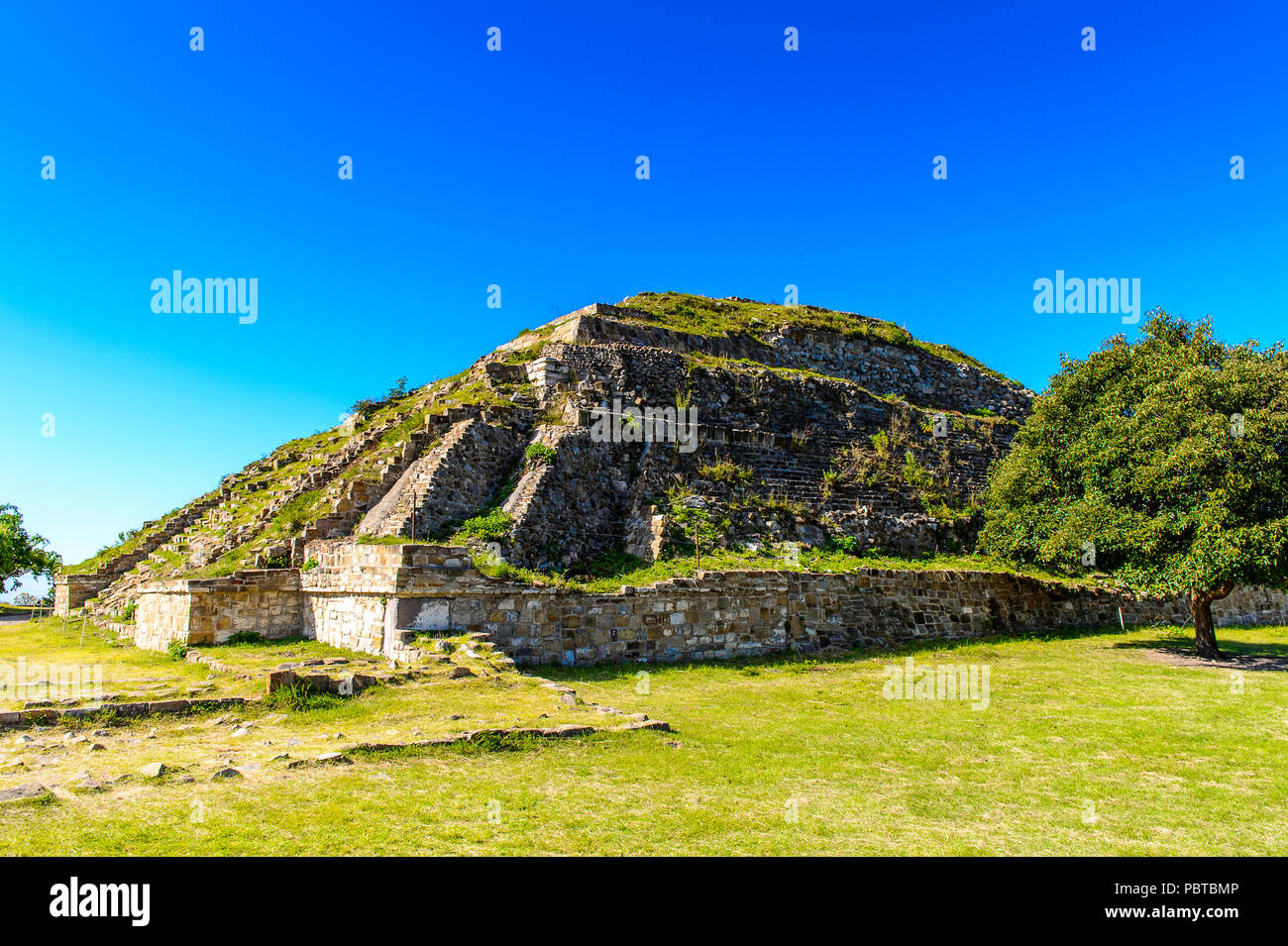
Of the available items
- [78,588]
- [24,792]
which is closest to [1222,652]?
[24,792]

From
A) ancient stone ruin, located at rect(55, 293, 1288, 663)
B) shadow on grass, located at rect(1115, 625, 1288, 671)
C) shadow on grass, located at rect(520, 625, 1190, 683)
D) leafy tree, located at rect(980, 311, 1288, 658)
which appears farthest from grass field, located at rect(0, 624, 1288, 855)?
shadow on grass, located at rect(1115, 625, 1288, 671)

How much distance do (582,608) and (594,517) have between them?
4.07m

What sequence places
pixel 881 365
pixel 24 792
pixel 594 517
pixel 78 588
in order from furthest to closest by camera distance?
pixel 881 365
pixel 78 588
pixel 594 517
pixel 24 792

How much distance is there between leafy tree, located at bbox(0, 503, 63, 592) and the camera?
129 ft

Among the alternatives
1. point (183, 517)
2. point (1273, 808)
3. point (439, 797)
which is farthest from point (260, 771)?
point (183, 517)

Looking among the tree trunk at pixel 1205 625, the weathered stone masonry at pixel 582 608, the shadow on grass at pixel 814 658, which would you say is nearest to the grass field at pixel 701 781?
the shadow on grass at pixel 814 658

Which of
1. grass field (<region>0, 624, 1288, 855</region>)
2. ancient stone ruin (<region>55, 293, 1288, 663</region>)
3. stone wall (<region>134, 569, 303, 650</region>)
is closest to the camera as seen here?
grass field (<region>0, 624, 1288, 855</region>)

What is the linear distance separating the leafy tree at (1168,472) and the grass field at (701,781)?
3.95 metres

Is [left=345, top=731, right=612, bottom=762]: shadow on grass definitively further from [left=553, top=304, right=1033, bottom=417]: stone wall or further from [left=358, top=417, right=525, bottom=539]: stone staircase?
[left=553, top=304, right=1033, bottom=417]: stone wall

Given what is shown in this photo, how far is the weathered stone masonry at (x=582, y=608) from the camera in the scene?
13047mm

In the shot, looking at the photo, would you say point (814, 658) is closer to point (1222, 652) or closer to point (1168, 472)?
point (1168, 472)

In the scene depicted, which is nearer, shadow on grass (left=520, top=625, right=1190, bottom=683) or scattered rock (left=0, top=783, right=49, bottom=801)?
scattered rock (left=0, top=783, right=49, bottom=801)

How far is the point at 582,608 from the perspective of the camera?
14109 mm

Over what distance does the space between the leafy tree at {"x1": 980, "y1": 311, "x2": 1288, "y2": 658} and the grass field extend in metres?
3.95
